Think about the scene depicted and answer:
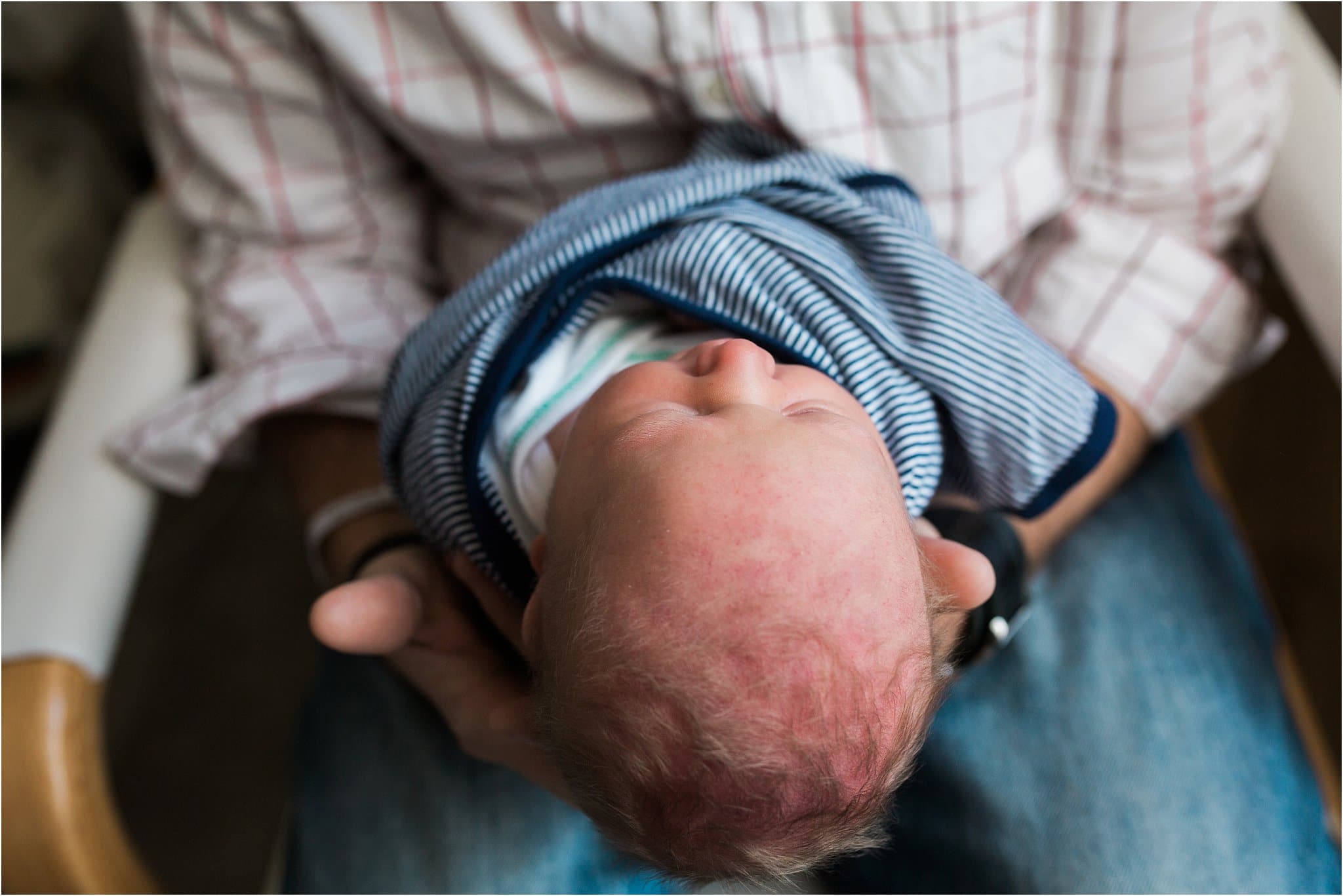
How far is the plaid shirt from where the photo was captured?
25.8 inches

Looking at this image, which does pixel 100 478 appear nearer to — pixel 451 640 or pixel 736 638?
pixel 451 640

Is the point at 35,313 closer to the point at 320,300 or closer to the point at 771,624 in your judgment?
the point at 320,300

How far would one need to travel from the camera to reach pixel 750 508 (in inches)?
18.0

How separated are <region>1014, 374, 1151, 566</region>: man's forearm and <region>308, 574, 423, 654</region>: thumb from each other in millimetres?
433

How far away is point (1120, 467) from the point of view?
29.6 inches

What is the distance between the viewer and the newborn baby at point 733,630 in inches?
17.3

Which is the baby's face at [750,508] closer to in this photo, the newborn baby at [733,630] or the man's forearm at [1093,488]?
the newborn baby at [733,630]

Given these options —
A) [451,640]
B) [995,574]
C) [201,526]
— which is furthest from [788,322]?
[201,526]

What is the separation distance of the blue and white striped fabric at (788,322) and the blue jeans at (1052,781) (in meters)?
0.15

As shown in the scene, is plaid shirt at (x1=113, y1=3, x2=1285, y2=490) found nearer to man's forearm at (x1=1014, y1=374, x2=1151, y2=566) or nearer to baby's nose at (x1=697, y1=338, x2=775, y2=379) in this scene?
man's forearm at (x1=1014, y1=374, x2=1151, y2=566)

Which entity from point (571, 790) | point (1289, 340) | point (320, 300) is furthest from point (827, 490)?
point (1289, 340)

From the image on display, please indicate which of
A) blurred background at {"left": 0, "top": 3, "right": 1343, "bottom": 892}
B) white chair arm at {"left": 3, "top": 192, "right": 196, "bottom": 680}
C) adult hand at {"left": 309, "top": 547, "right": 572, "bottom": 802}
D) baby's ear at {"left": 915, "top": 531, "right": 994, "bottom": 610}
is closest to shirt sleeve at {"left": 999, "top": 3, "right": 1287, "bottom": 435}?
blurred background at {"left": 0, "top": 3, "right": 1343, "bottom": 892}

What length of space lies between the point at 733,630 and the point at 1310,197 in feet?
1.70

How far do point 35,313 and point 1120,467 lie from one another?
99 cm
